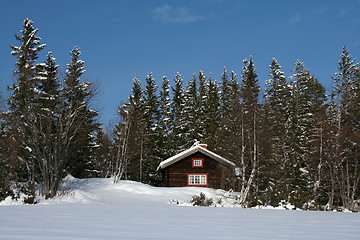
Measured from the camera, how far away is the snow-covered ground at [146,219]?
19.2 ft

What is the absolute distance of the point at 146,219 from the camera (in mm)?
8719

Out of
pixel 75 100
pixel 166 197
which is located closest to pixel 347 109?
pixel 166 197

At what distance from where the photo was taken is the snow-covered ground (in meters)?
5.84

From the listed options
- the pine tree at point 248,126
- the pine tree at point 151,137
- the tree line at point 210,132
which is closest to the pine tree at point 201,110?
the tree line at point 210,132

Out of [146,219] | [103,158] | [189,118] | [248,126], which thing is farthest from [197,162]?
[146,219]

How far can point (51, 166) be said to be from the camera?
2106 cm

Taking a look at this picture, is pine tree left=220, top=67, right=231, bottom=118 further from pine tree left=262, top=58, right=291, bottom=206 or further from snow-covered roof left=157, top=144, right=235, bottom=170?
snow-covered roof left=157, top=144, right=235, bottom=170

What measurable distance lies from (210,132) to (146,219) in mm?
39251

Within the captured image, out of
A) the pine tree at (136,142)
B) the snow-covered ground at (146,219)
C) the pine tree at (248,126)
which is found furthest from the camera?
the pine tree at (136,142)

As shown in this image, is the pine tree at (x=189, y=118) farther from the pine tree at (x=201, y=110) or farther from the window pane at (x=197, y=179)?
the window pane at (x=197, y=179)

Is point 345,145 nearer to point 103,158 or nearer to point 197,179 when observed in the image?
point 197,179

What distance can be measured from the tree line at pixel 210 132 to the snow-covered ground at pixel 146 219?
339cm

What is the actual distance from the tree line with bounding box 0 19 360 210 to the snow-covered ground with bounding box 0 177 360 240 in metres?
3.39

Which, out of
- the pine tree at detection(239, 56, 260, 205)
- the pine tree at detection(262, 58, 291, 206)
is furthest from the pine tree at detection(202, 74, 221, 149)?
the pine tree at detection(239, 56, 260, 205)
